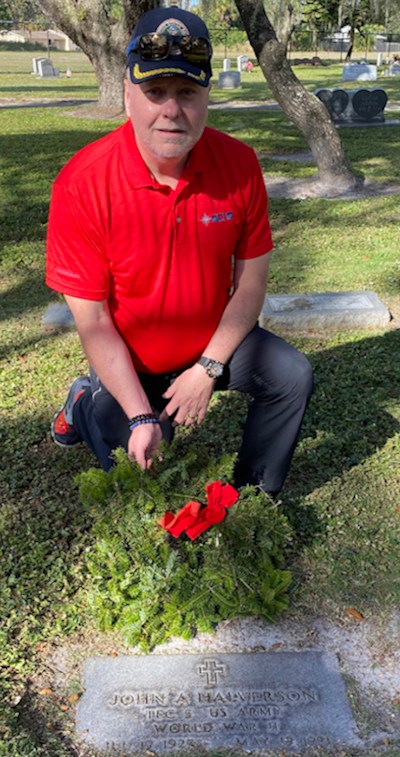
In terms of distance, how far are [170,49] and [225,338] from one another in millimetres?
953

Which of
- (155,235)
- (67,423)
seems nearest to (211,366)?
(155,235)

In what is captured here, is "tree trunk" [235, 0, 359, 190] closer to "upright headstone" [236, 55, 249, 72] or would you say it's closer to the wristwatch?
the wristwatch

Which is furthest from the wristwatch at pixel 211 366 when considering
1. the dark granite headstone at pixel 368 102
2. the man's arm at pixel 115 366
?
the dark granite headstone at pixel 368 102

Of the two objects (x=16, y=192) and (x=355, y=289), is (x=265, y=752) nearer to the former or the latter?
(x=355, y=289)

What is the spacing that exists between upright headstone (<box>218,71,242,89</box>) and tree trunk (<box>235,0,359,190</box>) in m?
17.4

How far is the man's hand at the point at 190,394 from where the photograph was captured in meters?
2.45

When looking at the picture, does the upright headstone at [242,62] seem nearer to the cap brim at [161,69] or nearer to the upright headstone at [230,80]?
the upright headstone at [230,80]

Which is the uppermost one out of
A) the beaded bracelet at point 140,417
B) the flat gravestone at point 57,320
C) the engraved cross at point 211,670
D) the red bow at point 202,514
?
the beaded bracelet at point 140,417

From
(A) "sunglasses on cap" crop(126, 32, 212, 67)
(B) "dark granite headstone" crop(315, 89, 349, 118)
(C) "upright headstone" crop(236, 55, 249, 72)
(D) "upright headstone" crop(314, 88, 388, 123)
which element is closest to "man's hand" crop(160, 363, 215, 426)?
(A) "sunglasses on cap" crop(126, 32, 212, 67)

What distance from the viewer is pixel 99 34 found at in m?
13.9

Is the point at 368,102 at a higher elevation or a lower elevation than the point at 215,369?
lower

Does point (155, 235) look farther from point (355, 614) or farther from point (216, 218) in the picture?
point (355, 614)

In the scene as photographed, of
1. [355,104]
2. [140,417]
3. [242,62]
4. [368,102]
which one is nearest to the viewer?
[140,417]

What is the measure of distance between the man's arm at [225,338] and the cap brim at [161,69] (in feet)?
2.22
